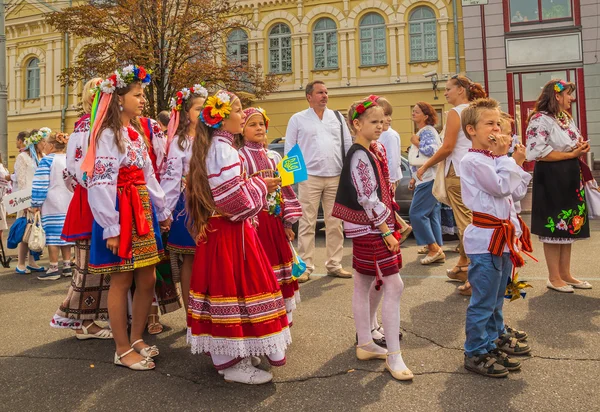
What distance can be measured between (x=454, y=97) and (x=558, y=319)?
2.24m

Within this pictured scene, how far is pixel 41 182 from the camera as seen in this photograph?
259 inches

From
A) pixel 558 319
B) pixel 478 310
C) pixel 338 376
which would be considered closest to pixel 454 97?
pixel 558 319

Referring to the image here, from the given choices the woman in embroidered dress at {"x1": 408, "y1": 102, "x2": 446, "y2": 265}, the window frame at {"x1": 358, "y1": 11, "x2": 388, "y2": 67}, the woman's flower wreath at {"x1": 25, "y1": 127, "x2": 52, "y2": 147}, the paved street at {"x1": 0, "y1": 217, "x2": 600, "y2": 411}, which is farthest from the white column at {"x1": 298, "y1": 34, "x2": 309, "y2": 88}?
the paved street at {"x1": 0, "y1": 217, "x2": 600, "y2": 411}

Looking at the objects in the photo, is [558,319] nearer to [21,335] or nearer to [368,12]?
[21,335]

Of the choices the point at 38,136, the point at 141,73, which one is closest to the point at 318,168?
the point at 141,73

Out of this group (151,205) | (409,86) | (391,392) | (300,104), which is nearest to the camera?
(391,392)

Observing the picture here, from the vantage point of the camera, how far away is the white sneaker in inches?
125

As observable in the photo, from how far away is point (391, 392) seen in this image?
300 cm

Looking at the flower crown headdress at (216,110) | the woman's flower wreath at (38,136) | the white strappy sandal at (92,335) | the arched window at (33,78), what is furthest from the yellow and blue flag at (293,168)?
the arched window at (33,78)

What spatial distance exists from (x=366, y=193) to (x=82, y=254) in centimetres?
202

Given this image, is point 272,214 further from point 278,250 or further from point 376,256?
point 376,256

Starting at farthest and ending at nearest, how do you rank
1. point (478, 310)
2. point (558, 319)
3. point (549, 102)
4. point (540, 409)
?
point (549, 102) → point (558, 319) → point (478, 310) → point (540, 409)

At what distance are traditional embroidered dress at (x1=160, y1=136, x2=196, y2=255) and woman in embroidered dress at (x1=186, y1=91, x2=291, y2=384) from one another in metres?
0.71

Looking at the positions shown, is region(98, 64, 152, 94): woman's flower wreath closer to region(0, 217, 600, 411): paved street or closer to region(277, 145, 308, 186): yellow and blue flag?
region(277, 145, 308, 186): yellow and blue flag
